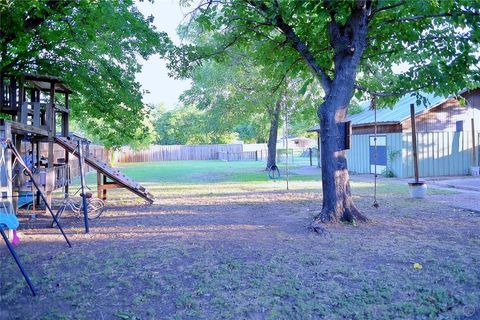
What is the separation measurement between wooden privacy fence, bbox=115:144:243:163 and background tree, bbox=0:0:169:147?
34.9 m

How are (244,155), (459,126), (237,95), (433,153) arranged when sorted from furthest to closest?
(244,155)
(237,95)
(459,126)
(433,153)

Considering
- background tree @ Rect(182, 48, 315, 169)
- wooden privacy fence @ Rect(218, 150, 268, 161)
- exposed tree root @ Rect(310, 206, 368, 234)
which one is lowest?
exposed tree root @ Rect(310, 206, 368, 234)

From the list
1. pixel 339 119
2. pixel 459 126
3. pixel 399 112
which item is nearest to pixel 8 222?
pixel 339 119

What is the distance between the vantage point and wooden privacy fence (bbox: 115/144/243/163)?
50250 mm

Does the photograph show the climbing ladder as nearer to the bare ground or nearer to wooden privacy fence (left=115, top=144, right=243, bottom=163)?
the bare ground

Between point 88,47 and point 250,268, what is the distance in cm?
876

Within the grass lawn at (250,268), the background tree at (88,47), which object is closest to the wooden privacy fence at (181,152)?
the background tree at (88,47)

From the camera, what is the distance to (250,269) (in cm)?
580

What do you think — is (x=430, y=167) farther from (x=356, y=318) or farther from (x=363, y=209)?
(x=356, y=318)

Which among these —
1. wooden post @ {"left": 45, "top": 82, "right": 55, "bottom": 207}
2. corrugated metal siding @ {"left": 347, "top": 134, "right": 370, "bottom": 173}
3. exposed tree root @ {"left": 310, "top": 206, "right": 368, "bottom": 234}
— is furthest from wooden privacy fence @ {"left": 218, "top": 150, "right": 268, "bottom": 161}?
exposed tree root @ {"left": 310, "top": 206, "right": 368, "bottom": 234}

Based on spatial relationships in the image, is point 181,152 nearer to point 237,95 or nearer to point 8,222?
point 237,95

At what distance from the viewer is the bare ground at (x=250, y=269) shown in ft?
14.8

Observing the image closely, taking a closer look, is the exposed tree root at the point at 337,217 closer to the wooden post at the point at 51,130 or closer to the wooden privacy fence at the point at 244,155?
the wooden post at the point at 51,130

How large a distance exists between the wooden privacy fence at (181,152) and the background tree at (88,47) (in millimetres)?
34927
